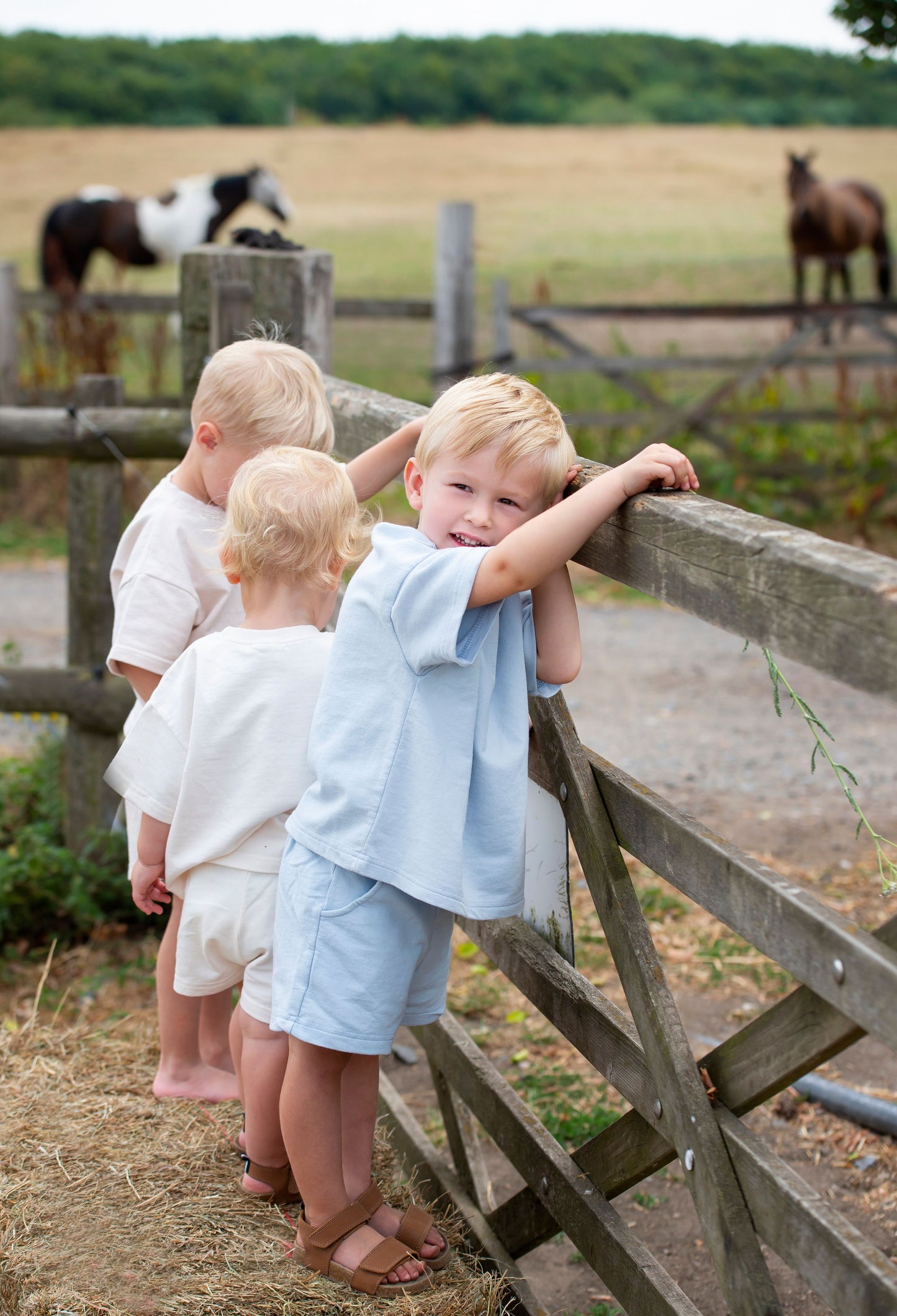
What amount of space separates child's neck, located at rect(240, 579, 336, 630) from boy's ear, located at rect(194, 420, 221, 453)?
0.39 m

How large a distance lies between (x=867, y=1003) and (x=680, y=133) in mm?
30588

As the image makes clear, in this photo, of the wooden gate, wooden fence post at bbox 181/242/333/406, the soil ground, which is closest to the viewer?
the wooden gate

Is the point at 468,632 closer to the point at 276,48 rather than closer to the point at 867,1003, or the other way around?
the point at 867,1003

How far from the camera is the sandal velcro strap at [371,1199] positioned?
198 cm

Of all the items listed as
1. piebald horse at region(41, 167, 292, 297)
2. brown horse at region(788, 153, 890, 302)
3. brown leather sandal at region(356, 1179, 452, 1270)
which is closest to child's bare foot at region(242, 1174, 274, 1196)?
brown leather sandal at region(356, 1179, 452, 1270)

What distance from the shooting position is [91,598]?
3715 mm

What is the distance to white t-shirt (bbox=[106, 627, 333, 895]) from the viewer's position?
194 centimetres

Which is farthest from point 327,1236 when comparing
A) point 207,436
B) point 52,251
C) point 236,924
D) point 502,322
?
point 52,251

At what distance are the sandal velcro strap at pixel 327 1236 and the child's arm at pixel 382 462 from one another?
118 centimetres

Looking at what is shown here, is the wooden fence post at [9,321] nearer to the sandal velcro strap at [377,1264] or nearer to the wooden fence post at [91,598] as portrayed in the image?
the wooden fence post at [91,598]

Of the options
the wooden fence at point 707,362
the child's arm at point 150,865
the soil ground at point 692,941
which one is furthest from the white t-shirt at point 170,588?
the wooden fence at point 707,362

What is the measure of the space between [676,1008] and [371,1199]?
0.64 metres

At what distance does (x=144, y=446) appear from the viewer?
3.51m

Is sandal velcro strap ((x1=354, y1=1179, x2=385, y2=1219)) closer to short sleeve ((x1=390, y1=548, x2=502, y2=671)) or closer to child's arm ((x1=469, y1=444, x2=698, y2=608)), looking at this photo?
short sleeve ((x1=390, y1=548, x2=502, y2=671))
